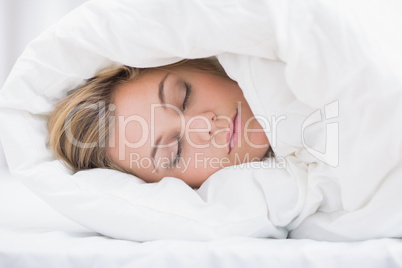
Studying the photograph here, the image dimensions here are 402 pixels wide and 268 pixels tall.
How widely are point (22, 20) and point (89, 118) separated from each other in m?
1.00

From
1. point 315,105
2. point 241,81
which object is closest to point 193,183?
point 241,81

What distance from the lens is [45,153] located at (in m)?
1.04

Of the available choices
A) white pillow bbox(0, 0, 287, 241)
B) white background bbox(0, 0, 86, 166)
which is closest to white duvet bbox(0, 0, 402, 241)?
white pillow bbox(0, 0, 287, 241)

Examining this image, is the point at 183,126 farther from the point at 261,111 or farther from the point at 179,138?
the point at 261,111

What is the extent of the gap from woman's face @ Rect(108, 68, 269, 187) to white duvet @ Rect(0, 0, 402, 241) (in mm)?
58

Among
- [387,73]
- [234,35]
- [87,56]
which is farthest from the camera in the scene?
[87,56]

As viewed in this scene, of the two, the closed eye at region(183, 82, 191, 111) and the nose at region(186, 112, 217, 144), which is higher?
the closed eye at region(183, 82, 191, 111)

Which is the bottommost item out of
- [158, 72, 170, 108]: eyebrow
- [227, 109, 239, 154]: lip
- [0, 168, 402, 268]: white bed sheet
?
[0, 168, 402, 268]: white bed sheet

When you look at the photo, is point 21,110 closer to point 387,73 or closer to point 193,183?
point 193,183

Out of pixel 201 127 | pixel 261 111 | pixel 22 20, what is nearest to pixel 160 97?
pixel 201 127

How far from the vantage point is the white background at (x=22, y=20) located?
1.87 m

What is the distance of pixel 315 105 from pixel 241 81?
0.61 feet

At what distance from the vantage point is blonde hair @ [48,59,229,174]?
108 cm

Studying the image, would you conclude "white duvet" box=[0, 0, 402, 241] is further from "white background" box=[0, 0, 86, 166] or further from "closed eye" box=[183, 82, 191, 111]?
"white background" box=[0, 0, 86, 166]
